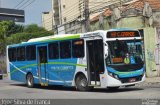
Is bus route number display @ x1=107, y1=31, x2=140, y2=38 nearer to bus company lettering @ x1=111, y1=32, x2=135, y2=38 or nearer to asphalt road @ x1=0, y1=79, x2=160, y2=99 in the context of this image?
bus company lettering @ x1=111, y1=32, x2=135, y2=38

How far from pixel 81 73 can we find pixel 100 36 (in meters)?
2.49

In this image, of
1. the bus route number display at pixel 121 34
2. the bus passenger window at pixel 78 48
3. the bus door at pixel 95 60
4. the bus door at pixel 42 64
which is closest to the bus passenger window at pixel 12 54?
the bus door at pixel 42 64

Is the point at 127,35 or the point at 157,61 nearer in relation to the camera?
the point at 127,35

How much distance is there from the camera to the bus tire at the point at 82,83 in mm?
21202

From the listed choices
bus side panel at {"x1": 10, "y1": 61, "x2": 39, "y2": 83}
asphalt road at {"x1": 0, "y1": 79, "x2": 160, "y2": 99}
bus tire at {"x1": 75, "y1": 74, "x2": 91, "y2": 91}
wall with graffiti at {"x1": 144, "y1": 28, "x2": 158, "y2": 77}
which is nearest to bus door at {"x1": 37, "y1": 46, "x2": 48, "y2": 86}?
bus side panel at {"x1": 10, "y1": 61, "x2": 39, "y2": 83}

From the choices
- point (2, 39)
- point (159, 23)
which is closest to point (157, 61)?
point (159, 23)

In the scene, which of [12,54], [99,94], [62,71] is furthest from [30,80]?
[99,94]

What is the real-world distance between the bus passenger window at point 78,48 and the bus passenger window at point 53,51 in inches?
66.9

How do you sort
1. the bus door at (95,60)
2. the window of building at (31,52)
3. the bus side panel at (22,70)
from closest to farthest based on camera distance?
the bus door at (95,60) → the window of building at (31,52) → the bus side panel at (22,70)

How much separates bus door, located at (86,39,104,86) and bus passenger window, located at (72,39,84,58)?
1.58 ft

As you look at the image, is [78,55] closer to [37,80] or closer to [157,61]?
[37,80]

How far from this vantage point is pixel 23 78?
2805cm

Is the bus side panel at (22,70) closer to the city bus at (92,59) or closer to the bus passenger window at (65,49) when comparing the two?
the city bus at (92,59)

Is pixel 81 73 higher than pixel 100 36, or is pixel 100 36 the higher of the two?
pixel 100 36
